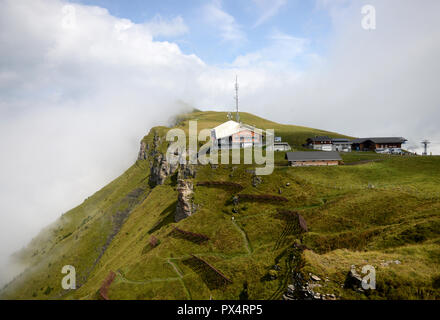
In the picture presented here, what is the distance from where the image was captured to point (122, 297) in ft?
155

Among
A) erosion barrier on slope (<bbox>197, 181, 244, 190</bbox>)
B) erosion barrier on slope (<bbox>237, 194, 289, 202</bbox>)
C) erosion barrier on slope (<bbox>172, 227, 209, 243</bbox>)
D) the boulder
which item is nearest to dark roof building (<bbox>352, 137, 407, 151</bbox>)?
erosion barrier on slope (<bbox>237, 194, 289, 202</bbox>)

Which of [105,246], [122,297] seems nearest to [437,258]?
[122,297]

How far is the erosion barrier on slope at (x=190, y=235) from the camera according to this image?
5625cm

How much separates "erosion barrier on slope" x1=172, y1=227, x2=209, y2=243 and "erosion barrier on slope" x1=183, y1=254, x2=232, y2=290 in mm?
5329

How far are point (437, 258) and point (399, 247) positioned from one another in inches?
186

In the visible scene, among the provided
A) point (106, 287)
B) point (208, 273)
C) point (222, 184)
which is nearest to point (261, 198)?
point (222, 184)

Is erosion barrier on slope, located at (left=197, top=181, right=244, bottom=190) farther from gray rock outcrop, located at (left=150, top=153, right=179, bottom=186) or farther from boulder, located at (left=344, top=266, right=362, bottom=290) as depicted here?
gray rock outcrop, located at (left=150, top=153, right=179, bottom=186)

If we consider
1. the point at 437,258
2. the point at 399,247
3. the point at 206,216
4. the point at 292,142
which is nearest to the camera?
the point at 437,258

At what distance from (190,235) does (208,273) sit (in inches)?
600

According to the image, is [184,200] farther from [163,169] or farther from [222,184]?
[163,169]

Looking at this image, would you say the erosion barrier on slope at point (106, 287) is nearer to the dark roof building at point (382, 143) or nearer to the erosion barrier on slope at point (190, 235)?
the erosion barrier on slope at point (190, 235)

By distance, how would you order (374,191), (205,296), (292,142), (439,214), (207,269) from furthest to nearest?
(292,142) < (374,191) < (207,269) < (205,296) < (439,214)

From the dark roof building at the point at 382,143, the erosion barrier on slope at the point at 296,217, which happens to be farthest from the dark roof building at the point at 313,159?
the dark roof building at the point at 382,143
